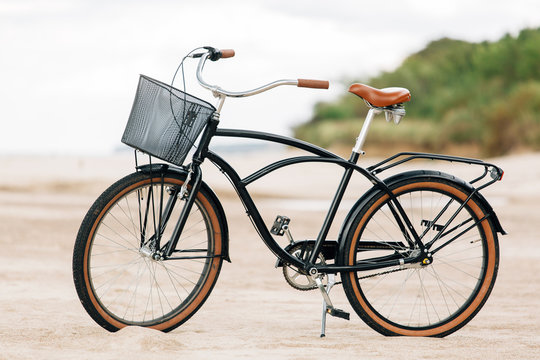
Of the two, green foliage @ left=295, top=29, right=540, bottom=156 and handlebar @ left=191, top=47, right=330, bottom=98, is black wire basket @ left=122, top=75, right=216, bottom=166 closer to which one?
handlebar @ left=191, top=47, right=330, bottom=98

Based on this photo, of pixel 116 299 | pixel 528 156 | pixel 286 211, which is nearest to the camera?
pixel 116 299

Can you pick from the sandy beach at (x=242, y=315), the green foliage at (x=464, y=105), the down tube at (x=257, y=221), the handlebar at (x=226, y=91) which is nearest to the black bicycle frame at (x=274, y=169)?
the down tube at (x=257, y=221)

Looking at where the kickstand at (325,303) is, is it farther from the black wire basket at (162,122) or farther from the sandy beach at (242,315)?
the black wire basket at (162,122)

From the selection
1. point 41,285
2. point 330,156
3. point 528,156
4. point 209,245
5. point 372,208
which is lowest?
point 41,285

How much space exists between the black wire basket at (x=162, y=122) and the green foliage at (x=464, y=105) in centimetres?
1747

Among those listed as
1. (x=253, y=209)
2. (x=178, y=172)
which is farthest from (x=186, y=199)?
(x=253, y=209)

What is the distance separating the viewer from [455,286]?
5969 millimetres

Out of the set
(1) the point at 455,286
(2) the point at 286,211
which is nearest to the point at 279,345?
(1) the point at 455,286

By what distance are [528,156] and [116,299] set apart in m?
14.6

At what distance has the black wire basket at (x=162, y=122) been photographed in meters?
3.53

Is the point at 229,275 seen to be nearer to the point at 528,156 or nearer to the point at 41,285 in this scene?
the point at 41,285

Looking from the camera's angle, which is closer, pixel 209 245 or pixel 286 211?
pixel 209 245

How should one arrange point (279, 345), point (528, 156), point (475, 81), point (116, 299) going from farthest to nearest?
point (475, 81)
point (528, 156)
point (116, 299)
point (279, 345)

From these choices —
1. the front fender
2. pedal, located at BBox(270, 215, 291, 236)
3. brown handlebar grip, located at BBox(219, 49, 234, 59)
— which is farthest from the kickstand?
brown handlebar grip, located at BBox(219, 49, 234, 59)
